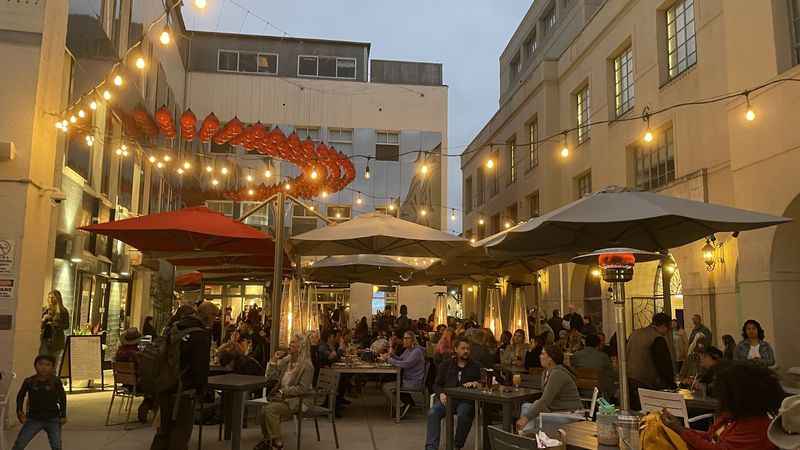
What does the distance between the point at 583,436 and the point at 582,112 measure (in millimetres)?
15654

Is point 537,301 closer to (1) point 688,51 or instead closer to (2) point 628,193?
(1) point 688,51

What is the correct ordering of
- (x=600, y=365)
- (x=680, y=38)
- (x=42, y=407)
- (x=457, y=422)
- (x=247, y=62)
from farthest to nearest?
(x=247, y=62)
(x=680, y=38)
(x=600, y=365)
(x=457, y=422)
(x=42, y=407)

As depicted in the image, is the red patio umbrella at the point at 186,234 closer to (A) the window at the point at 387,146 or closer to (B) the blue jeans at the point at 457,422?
(B) the blue jeans at the point at 457,422

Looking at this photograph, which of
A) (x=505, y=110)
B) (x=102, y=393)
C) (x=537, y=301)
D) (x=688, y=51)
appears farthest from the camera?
(x=505, y=110)

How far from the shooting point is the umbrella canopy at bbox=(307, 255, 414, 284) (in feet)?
45.1

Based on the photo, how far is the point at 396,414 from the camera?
31.6 ft

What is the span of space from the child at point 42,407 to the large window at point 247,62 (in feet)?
87.7

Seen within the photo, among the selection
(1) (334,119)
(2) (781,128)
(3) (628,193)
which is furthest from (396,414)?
(1) (334,119)

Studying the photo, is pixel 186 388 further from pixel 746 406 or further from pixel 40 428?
pixel 746 406

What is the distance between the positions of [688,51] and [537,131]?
27.9 feet

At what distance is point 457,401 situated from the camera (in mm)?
7496

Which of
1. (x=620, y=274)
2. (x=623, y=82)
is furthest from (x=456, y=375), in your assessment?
(x=623, y=82)

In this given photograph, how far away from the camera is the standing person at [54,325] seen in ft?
37.1

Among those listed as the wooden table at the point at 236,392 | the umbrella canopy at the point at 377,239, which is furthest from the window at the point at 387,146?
the wooden table at the point at 236,392
